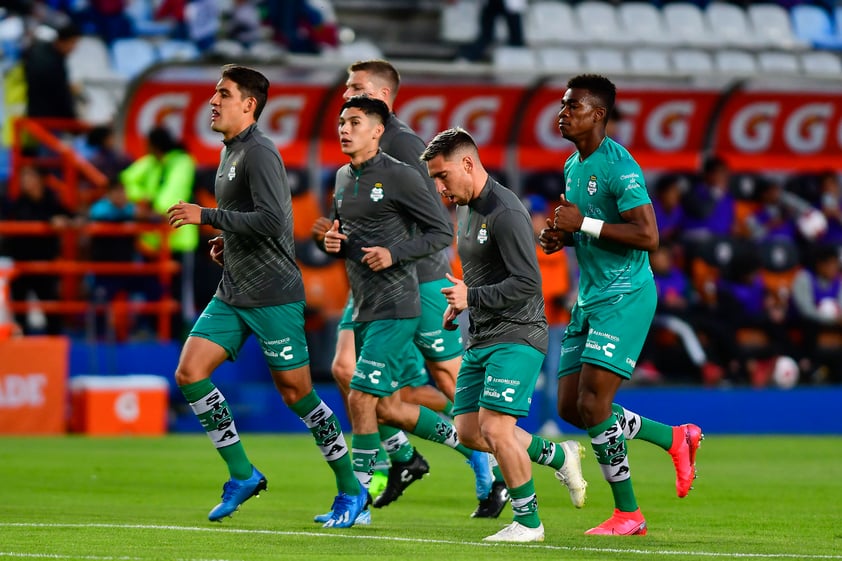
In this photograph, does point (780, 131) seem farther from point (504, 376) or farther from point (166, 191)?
point (504, 376)

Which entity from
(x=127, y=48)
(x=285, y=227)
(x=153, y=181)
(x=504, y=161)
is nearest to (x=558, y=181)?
(x=504, y=161)

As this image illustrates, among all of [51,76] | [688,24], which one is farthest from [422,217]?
[688,24]

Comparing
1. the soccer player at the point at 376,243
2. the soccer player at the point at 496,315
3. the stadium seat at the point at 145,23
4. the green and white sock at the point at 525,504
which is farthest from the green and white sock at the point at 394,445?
the stadium seat at the point at 145,23

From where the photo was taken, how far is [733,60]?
26.4 meters

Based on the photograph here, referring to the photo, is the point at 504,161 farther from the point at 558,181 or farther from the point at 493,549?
the point at 493,549

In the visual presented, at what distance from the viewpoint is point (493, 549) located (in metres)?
7.66

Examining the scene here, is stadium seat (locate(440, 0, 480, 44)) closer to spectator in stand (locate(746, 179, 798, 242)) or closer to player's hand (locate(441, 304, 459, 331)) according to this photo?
spectator in stand (locate(746, 179, 798, 242))

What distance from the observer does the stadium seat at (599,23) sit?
85.7ft

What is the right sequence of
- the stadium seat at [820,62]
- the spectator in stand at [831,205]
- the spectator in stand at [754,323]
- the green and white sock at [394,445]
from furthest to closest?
the stadium seat at [820,62]
the spectator in stand at [831,205]
the spectator in stand at [754,323]
the green and white sock at [394,445]

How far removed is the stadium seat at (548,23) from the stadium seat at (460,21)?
2.73ft

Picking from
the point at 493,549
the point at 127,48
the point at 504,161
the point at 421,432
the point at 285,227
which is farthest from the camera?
the point at 127,48

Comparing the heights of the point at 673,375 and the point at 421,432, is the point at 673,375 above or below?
below

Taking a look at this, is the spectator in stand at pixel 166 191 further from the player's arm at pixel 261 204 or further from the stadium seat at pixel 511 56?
the player's arm at pixel 261 204

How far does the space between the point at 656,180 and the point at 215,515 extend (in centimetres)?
1275
